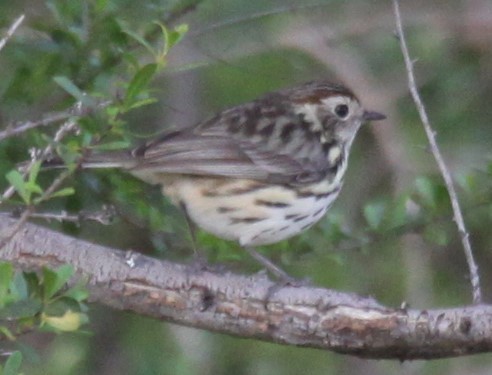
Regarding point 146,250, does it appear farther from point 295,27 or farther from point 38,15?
point 295,27

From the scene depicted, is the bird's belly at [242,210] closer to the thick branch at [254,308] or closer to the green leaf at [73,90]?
the thick branch at [254,308]

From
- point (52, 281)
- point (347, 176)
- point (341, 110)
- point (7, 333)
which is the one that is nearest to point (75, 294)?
point (52, 281)

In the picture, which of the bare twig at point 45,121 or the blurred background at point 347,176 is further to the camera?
the blurred background at point 347,176

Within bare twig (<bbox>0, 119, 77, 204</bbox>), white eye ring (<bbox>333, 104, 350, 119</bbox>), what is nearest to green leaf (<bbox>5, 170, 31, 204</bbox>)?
bare twig (<bbox>0, 119, 77, 204</bbox>)

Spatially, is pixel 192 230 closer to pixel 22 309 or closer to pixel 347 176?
pixel 347 176

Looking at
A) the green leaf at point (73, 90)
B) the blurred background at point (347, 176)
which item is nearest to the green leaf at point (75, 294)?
the green leaf at point (73, 90)
